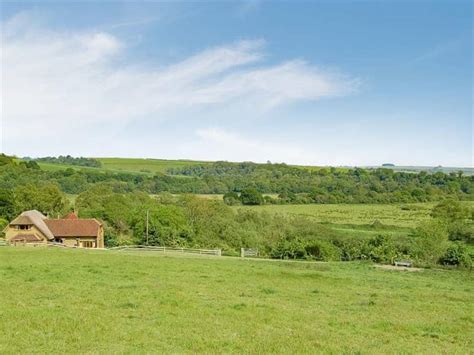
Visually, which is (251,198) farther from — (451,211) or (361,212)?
(451,211)

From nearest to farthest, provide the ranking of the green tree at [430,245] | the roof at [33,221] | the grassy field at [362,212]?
the green tree at [430,245], the roof at [33,221], the grassy field at [362,212]

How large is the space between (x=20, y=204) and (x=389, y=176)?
152m

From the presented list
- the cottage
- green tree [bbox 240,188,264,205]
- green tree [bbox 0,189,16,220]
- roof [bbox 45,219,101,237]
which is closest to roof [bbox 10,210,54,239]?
the cottage

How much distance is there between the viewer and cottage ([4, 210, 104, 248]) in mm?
62688

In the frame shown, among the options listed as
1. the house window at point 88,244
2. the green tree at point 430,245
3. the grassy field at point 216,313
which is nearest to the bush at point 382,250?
the green tree at point 430,245

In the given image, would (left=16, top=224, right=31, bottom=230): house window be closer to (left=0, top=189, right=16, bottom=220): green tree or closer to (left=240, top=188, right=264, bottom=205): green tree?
(left=0, top=189, right=16, bottom=220): green tree

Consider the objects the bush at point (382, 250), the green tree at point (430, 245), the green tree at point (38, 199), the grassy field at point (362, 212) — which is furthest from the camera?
the grassy field at point (362, 212)

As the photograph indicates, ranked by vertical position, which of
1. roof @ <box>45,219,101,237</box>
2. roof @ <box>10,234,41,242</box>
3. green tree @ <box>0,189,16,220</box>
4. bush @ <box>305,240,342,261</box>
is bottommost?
bush @ <box>305,240,342,261</box>

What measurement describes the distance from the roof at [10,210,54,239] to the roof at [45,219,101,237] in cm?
89

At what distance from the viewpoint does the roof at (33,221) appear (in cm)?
6266

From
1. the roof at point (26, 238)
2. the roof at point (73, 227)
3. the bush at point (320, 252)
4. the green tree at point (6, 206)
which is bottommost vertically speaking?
the bush at point (320, 252)

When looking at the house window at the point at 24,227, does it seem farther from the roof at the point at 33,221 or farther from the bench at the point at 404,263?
the bench at the point at 404,263

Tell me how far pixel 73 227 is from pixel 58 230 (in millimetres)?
1997

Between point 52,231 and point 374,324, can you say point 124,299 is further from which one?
point 52,231
